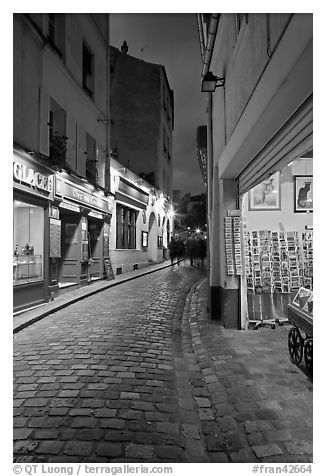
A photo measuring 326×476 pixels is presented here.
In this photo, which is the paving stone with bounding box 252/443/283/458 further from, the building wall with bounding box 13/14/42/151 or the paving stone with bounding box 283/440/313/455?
the building wall with bounding box 13/14/42/151

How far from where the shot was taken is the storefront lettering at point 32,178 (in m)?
7.46

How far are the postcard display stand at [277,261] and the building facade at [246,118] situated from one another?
12 cm

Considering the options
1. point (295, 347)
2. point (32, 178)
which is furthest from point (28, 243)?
point (295, 347)

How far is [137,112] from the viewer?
86.1ft

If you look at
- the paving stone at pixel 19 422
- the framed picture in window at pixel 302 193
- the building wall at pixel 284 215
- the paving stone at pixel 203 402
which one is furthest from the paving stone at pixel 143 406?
the framed picture in window at pixel 302 193

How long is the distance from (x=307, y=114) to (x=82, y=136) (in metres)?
10.4

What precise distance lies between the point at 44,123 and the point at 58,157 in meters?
1.14

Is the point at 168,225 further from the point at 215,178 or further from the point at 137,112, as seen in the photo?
the point at 215,178

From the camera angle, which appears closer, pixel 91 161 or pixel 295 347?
pixel 295 347

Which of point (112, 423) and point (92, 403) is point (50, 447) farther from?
point (92, 403)

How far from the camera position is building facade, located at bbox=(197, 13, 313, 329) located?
2809 millimetres

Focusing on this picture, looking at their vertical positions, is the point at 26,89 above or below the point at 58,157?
above

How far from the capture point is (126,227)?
18156 mm

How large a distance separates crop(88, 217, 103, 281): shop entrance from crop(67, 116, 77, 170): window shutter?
9.06ft
